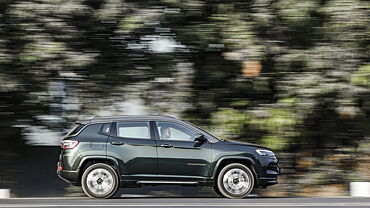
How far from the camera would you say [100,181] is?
11812 mm

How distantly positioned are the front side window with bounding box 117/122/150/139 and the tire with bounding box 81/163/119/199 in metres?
0.69

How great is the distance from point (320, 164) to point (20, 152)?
6663 millimetres

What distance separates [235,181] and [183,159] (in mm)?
1032

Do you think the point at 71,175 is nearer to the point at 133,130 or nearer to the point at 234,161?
the point at 133,130

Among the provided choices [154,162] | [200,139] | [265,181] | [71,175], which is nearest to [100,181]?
[71,175]

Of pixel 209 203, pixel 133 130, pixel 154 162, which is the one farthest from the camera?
pixel 133 130

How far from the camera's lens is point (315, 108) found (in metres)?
13.7

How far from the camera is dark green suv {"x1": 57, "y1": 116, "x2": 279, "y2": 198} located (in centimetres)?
1178

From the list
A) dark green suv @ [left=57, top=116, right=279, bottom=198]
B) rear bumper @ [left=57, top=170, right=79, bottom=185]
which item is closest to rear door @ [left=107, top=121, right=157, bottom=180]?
dark green suv @ [left=57, top=116, right=279, bottom=198]

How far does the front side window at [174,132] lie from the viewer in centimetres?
1198

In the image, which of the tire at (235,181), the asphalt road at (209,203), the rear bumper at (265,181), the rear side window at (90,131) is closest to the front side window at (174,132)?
the tire at (235,181)

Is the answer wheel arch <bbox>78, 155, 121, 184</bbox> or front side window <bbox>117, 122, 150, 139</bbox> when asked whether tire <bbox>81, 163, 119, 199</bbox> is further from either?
front side window <bbox>117, 122, 150, 139</bbox>

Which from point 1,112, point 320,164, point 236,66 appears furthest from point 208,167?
point 1,112

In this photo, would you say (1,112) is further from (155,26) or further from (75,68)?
(155,26)
